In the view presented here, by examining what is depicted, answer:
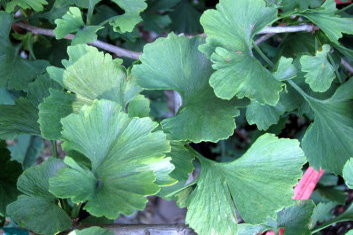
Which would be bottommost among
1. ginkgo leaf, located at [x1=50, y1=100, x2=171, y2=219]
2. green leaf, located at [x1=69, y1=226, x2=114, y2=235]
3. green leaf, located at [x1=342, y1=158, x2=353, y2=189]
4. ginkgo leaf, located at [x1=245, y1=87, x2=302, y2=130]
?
green leaf, located at [x1=69, y1=226, x2=114, y2=235]

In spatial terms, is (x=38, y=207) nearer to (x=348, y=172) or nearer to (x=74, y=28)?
(x=74, y=28)

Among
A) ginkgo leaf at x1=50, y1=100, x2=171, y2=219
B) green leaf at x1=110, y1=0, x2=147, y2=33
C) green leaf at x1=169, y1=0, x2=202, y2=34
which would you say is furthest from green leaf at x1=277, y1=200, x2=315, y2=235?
green leaf at x1=169, y1=0, x2=202, y2=34

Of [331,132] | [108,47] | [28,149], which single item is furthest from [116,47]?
[28,149]

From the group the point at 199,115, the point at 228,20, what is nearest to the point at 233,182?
the point at 199,115

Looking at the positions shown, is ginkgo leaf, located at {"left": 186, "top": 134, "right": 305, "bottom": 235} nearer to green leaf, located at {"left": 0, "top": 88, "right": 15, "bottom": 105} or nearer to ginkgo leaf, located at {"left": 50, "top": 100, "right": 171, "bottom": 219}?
ginkgo leaf, located at {"left": 50, "top": 100, "right": 171, "bottom": 219}

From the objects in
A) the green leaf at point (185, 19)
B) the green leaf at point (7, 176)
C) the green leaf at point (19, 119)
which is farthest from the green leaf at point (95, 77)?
the green leaf at point (185, 19)

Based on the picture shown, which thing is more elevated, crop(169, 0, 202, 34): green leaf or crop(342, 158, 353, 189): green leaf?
crop(342, 158, 353, 189): green leaf

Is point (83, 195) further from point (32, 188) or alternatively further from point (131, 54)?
point (131, 54)
